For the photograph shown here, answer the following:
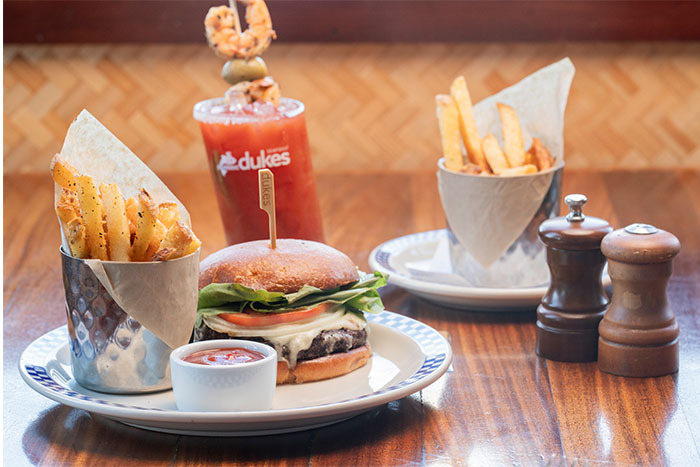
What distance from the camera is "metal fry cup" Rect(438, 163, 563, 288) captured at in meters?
1.99

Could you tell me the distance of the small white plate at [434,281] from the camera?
6.38ft

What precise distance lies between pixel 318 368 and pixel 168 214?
322 mm

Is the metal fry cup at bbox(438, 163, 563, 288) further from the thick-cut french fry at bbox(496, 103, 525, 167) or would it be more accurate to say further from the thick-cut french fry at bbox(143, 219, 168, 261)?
the thick-cut french fry at bbox(143, 219, 168, 261)

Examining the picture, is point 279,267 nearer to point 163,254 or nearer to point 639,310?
point 163,254

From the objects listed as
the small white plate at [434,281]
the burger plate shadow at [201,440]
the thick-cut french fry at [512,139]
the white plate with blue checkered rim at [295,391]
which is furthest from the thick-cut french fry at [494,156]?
the burger plate shadow at [201,440]

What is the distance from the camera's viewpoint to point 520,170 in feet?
6.54

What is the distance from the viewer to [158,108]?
3.67m

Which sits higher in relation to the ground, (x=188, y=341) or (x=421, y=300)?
(x=188, y=341)

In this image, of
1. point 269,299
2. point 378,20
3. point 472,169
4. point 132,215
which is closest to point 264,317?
point 269,299

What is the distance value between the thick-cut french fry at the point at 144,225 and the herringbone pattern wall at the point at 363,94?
220cm

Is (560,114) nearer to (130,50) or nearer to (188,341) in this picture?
(188,341)

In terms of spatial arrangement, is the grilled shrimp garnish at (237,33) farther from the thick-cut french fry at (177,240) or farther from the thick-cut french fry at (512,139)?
the thick-cut french fry at (177,240)

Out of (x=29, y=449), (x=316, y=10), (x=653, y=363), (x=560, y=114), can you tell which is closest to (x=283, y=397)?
(x=29, y=449)

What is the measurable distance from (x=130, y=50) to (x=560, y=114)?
193 centimetres
